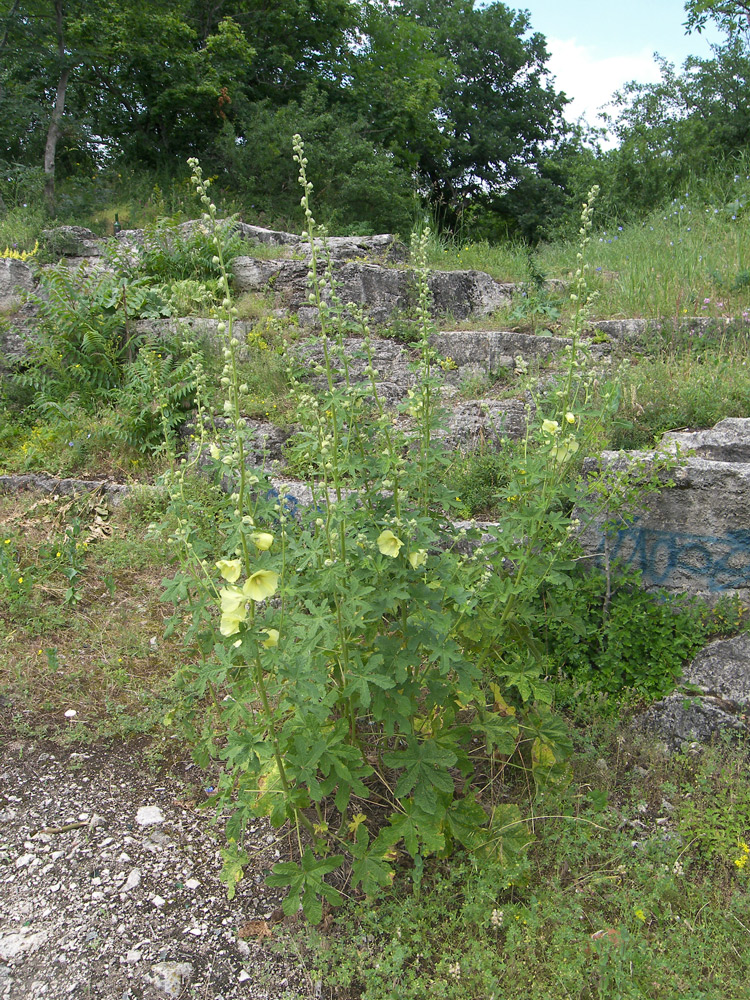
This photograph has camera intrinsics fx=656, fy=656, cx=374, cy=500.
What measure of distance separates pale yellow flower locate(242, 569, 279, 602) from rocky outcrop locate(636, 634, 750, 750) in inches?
81.9

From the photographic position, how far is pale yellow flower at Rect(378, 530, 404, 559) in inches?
82.3

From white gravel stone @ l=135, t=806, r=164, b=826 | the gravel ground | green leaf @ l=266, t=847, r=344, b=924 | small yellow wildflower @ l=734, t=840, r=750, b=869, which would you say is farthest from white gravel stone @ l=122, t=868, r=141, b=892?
small yellow wildflower @ l=734, t=840, r=750, b=869

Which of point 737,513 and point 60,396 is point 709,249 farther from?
point 60,396

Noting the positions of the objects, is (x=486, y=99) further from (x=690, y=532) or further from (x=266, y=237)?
(x=690, y=532)

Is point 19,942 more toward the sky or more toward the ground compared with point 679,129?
Answer: more toward the ground

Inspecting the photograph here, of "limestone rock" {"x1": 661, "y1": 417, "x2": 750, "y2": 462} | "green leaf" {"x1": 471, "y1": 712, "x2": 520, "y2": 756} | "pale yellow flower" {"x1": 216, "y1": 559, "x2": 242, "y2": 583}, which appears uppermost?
"pale yellow flower" {"x1": 216, "y1": 559, "x2": 242, "y2": 583}

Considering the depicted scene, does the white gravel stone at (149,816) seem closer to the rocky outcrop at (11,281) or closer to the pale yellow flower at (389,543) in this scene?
the pale yellow flower at (389,543)

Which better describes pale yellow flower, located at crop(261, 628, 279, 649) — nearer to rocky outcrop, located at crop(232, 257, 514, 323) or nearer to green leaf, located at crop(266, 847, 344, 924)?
green leaf, located at crop(266, 847, 344, 924)

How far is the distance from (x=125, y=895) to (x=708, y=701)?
2571 mm

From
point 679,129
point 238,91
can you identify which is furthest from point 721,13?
point 238,91

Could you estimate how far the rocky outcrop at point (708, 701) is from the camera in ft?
9.65

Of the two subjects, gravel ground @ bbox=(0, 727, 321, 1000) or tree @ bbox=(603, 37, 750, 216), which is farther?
tree @ bbox=(603, 37, 750, 216)

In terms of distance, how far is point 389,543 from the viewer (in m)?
2.10

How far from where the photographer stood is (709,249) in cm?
684
